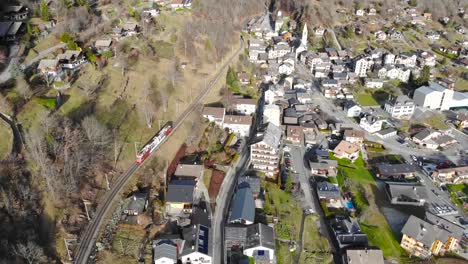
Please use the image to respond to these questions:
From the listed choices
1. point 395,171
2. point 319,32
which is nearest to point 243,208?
point 395,171

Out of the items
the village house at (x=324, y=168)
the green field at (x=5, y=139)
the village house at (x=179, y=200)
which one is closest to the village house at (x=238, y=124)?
the village house at (x=324, y=168)

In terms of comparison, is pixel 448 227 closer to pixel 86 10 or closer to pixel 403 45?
pixel 86 10

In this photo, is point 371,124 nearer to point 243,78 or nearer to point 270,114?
point 270,114

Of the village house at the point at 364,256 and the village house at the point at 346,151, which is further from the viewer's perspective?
the village house at the point at 346,151

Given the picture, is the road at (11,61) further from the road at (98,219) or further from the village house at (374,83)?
the village house at (374,83)

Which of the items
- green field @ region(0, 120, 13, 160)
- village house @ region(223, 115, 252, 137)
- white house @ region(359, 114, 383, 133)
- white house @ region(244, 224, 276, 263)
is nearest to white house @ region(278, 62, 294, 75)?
white house @ region(359, 114, 383, 133)
